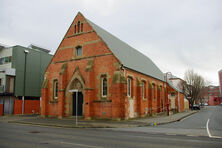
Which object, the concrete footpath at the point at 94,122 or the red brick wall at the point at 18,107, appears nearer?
the concrete footpath at the point at 94,122

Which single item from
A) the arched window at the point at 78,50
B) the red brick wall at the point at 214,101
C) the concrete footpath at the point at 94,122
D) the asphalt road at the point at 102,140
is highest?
the arched window at the point at 78,50

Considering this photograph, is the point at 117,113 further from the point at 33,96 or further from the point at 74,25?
the point at 33,96

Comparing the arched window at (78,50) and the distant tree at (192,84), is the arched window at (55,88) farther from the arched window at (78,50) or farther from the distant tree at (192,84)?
the distant tree at (192,84)

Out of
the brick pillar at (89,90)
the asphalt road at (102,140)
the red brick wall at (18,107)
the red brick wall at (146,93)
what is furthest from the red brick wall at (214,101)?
the asphalt road at (102,140)

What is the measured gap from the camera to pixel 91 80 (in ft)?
75.6

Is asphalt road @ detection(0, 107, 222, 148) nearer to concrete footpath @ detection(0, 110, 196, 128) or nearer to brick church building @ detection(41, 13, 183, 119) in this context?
concrete footpath @ detection(0, 110, 196, 128)

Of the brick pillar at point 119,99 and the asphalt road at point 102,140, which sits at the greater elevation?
the brick pillar at point 119,99

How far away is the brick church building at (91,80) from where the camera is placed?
2169cm

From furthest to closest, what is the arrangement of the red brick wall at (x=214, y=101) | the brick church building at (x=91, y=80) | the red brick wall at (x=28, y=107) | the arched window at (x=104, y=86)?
the red brick wall at (x=214, y=101)
the red brick wall at (x=28, y=107)
the arched window at (x=104, y=86)
the brick church building at (x=91, y=80)

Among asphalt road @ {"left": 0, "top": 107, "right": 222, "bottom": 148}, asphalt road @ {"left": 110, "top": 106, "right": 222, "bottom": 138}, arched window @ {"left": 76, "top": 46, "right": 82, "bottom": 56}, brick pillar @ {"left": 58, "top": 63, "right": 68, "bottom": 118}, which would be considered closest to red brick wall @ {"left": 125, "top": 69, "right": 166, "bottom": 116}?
arched window @ {"left": 76, "top": 46, "right": 82, "bottom": 56}

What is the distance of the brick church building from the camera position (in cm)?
2169

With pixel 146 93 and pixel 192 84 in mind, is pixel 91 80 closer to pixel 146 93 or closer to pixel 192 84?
pixel 146 93

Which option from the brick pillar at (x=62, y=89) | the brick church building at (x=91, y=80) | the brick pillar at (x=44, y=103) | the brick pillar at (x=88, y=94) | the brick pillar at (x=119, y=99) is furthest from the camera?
the brick pillar at (x=44, y=103)

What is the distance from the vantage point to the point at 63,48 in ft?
89.0
